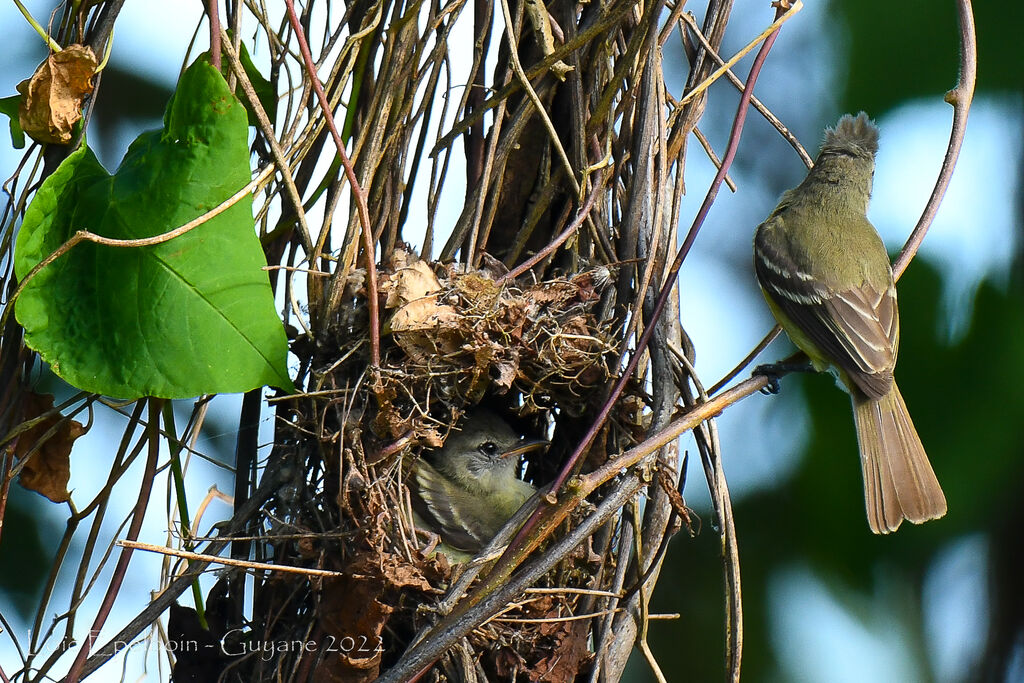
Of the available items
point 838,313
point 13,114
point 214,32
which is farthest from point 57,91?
point 838,313

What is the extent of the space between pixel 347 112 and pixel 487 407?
2.64 feet

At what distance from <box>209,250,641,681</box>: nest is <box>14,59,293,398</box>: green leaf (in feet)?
0.72

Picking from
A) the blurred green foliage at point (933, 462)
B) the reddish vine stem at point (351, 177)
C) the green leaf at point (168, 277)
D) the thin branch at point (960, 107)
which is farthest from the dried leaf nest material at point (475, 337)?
the blurred green foliage at point (933, 462)

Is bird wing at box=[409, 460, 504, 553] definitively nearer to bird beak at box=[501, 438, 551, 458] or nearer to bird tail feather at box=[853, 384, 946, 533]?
bird beak at box=[501, 438, 551, 458]

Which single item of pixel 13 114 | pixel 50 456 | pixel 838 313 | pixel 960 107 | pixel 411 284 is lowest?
pixel 50 456

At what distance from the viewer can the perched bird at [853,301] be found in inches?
84.6

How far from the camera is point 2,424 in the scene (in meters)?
1.66

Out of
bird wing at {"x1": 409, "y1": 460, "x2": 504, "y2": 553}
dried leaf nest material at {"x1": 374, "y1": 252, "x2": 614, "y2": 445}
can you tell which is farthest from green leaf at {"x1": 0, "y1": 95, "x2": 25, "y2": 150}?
bird wing at {"x1": 409, "y1": 460, "x2": 504, "y2": 553}

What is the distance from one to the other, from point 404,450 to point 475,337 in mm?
255

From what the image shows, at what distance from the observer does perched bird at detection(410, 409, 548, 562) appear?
2139 millimetres

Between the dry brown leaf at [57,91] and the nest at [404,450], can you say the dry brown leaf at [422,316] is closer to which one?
the nest at [404,450]

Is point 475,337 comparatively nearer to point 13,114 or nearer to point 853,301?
point 13,114

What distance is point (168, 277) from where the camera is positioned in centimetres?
158

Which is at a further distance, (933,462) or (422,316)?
(933,462)
